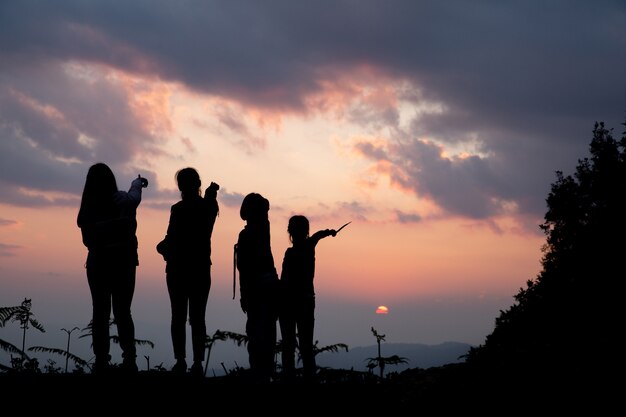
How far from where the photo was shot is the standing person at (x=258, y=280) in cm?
807

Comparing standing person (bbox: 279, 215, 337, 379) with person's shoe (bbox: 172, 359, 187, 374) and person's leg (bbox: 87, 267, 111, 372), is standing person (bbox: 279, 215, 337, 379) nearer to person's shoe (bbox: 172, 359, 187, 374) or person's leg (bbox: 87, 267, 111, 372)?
person's shoe (bbox: 172, 359, 187, 374)

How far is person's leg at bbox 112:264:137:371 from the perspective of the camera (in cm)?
814

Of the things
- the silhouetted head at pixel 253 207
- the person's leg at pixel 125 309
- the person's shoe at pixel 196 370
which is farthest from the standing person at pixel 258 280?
the person's leg at pixel 125 309

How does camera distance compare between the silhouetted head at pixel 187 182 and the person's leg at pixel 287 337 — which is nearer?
the silhouetted head at pixel 187 182

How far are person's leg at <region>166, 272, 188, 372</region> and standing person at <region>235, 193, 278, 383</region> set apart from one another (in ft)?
2.73

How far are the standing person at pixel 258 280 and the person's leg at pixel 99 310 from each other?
5.96ft

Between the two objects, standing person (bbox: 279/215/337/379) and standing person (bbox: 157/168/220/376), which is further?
standing person (bbox: 279/215/337/379)

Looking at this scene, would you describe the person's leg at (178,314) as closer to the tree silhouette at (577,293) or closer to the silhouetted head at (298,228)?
the silhouetted head at (298,228)

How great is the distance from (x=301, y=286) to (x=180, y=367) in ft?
6.53

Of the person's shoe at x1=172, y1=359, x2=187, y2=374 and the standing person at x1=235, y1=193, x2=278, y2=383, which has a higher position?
the standing person at x1=235, y1=193, x2=278, y2=383

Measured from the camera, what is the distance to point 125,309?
8.21 metres

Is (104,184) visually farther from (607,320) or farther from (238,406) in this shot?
(607,320)

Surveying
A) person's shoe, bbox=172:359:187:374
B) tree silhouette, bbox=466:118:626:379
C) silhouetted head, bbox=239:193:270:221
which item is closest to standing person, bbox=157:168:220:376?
person's shoe, bbox=172:359:187:374

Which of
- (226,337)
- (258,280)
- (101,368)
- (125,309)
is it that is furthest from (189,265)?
(226,337)
